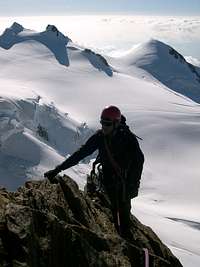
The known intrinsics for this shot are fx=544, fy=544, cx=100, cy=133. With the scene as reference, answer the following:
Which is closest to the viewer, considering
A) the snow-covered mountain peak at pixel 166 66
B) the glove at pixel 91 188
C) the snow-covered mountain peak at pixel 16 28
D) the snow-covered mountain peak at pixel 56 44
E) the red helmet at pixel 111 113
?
the red helmet at pixel 111 113

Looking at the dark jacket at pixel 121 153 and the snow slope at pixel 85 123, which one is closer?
the dark jacket at pixel 121 153

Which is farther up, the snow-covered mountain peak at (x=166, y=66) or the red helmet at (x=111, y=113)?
the snow-covered mountain peak at (x=166, y=66)

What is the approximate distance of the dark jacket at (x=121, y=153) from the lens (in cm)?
930

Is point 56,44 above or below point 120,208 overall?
above

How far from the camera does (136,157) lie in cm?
929

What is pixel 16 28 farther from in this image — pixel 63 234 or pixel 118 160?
pixel 63 234

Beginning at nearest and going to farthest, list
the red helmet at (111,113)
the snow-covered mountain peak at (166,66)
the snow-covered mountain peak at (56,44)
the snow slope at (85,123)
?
the red helmet at (111,113) < the snow slope at (85,123) < the snow-covered mountain peak at (56,44) < the snow-covered mountain peak at (166,66)

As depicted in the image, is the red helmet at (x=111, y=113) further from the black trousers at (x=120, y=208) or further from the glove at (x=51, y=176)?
the glove at (x=51, y=176)

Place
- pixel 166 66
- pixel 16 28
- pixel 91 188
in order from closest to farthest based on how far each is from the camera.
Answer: pixel 91 188 < pixel 16 28 < pixel 166 66

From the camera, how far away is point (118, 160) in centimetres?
959

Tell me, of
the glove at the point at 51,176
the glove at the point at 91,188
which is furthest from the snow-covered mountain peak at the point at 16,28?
the glove at the point at 51,176

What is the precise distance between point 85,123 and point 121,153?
62.6 m

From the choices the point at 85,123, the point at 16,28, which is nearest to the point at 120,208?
the point at 85,123

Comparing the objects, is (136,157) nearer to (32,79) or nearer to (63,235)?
(63,235)
